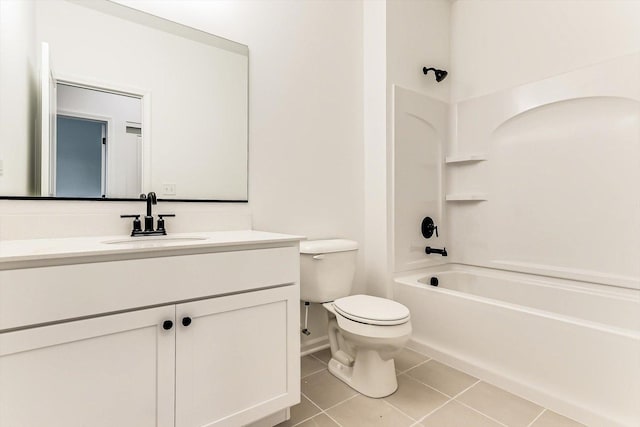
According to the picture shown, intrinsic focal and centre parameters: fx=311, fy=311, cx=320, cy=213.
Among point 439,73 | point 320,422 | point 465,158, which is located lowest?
point 320,422

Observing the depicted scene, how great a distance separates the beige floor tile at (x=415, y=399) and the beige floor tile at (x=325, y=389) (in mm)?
223

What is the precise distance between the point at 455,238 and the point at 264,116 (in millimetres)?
1867

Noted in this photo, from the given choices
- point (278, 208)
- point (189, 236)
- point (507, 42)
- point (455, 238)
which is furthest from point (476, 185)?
point (189, 236)

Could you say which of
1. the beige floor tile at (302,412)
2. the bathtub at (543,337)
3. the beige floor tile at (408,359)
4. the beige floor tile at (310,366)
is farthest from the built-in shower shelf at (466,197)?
the beige floor tile at (302,412)

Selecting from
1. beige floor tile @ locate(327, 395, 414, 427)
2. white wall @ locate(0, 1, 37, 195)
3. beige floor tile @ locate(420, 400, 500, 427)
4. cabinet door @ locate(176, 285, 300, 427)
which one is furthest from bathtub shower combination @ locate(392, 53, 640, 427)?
white wall @ locate(0, 1, 37, 195)

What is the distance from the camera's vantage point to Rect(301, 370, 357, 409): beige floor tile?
1.57m

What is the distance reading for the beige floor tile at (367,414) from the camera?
139 cm

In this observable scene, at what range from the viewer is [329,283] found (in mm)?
1830

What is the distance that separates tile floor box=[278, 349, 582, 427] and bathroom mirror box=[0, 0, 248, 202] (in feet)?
3.69

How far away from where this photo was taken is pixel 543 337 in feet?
5.04

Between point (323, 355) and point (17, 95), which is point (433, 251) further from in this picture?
point (17, 95)

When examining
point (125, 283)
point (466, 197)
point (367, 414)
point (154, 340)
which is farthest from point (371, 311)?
point (466, 197)

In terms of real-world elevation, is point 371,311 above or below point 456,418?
above

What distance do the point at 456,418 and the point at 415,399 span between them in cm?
20
